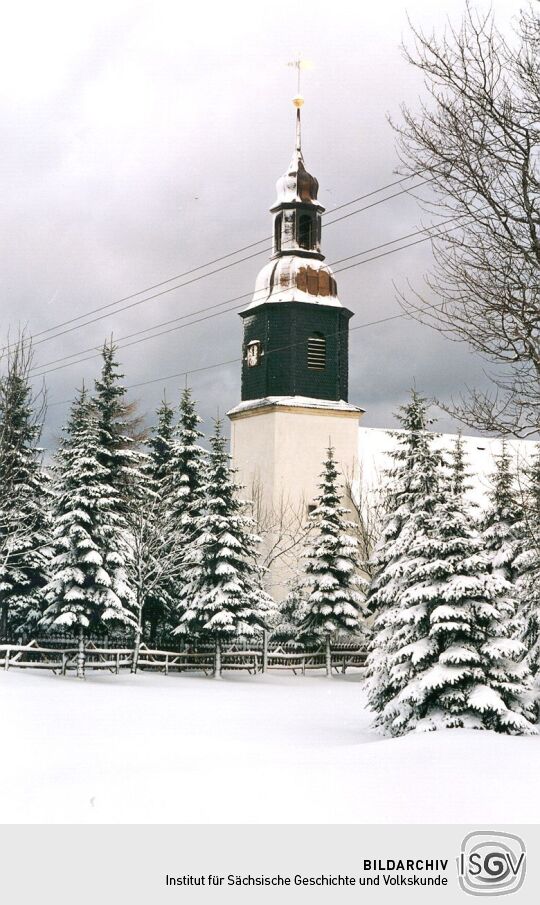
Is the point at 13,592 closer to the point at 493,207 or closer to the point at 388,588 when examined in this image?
the point at 388,588

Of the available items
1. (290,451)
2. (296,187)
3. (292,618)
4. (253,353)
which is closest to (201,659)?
(292,618)

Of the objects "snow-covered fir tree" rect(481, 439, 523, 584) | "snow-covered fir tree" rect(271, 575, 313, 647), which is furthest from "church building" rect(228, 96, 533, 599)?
"snow-covered fir tree" rect(481, 439, 523, 584)

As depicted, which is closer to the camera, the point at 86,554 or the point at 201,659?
the point at 86,554

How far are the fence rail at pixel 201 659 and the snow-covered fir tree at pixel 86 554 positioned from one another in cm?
190

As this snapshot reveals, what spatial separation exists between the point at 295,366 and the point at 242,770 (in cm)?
3292

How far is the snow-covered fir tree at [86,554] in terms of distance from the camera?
2634cm

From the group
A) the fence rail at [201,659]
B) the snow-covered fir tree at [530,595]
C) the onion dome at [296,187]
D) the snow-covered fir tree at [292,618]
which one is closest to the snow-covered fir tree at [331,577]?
the snow-covered fir tree at [292,618]

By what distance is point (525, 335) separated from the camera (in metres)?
9.53

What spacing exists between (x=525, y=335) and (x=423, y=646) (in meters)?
6.62
